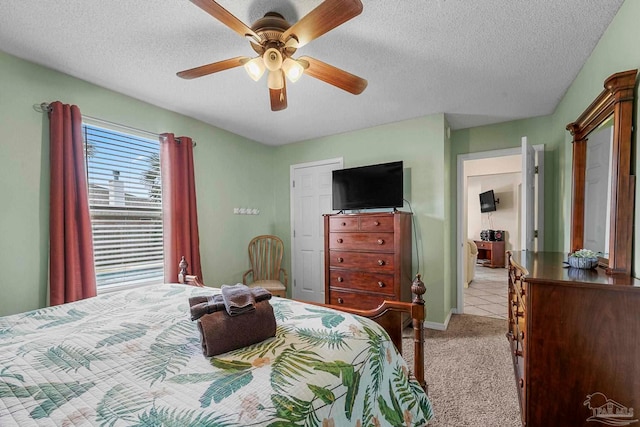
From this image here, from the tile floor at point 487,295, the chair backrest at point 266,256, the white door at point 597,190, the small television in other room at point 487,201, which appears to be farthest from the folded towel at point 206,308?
the small television in other room at point 487,201

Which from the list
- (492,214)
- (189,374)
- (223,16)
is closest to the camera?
(189,374)

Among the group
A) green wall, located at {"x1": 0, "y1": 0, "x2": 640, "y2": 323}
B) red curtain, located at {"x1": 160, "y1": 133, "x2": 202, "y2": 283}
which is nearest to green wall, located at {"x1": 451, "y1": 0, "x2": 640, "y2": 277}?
green wall, located at {"x1": 0, "y1": 0, "x2": 640, "y2": 323}

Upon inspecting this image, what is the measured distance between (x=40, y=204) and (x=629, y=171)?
3.67m

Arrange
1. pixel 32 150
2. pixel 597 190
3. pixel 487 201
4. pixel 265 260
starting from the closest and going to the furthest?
pixel 597 190 → pixel 32 150 → pixel 265 260 → pixel 487 201

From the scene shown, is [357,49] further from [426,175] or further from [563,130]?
[563,130]

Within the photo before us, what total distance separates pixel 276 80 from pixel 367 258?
6.77 ft

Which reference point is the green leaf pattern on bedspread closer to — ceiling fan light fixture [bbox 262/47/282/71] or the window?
the window

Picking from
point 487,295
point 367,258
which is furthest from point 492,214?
point 367,258

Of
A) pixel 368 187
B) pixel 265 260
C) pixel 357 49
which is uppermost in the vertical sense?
pixel 357 49

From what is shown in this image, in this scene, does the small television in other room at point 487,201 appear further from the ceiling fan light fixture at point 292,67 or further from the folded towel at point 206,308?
the folded towel at point 206,308

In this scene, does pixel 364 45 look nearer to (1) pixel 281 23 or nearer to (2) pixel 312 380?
(1) pixel 281 23

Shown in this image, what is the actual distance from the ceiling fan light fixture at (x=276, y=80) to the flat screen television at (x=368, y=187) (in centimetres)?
177

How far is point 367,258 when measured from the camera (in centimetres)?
310

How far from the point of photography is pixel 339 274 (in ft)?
10.8
